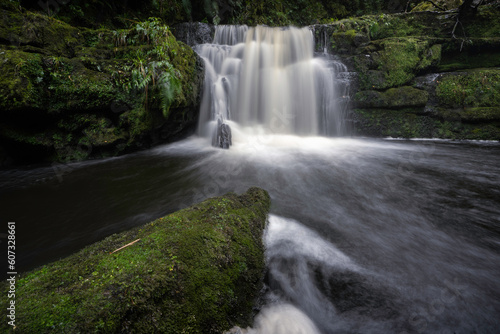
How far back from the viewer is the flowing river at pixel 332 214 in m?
1.83

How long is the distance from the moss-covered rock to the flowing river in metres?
0.35

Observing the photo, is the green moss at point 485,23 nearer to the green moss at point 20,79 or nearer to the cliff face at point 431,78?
the cliff face at point 431,78

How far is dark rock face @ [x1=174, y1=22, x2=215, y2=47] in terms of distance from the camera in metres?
10.3

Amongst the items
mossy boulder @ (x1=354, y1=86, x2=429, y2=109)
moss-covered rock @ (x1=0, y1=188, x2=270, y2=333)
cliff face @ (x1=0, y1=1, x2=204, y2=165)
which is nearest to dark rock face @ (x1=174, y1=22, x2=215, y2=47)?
cliff face @ (x1=0, y1=1, x2=204, y2=165)

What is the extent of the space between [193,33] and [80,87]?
288 inches

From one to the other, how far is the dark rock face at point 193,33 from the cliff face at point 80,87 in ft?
14.5

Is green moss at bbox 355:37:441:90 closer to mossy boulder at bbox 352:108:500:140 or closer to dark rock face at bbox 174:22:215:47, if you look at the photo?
mossy boulder at bbox 352:108:500:140

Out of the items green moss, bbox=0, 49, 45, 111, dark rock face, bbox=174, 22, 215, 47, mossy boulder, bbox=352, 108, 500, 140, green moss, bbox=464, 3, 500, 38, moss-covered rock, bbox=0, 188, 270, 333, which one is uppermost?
dark rock face, bbox=174, 22, 215, 47

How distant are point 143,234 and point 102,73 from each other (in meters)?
5.31

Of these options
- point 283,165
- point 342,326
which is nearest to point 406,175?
point 283,165

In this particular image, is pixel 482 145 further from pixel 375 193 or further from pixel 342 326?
pixel 342 326

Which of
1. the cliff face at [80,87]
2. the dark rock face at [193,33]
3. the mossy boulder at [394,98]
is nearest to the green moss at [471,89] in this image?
the mossy boulder at [394,98]

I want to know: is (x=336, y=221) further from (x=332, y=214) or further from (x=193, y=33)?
(x=193, y=33)

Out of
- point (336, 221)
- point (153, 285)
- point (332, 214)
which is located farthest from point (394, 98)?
point (153, 285)
